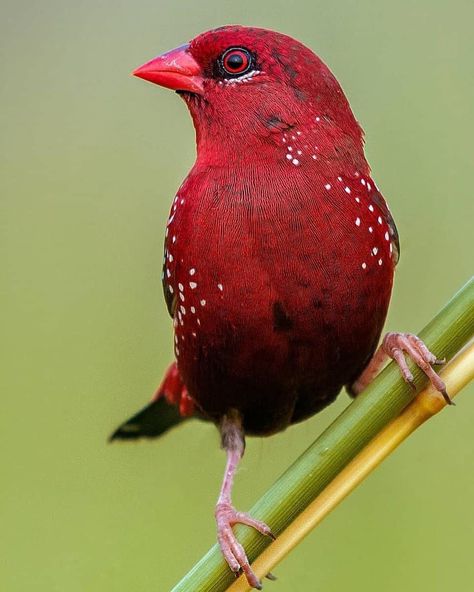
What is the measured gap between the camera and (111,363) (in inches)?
166

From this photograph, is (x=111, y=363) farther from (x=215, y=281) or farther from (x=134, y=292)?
(x=215, y=281)

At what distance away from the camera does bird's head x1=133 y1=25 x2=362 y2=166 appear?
317cm

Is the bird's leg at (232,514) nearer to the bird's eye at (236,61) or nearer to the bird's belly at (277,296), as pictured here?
the bird's belly at (277,296)

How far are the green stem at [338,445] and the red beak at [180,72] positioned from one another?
1.21 m

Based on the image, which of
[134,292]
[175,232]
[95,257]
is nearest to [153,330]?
[134,292]

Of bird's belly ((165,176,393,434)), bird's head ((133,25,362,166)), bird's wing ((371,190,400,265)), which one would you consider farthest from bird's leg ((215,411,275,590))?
bird's head ((133,25,362,166))

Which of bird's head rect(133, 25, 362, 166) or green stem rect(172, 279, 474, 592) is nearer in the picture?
green stem rect(172, 279, 474, 592)

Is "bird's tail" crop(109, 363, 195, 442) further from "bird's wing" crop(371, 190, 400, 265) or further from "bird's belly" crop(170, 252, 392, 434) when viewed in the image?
"bird's wing" crop(371, 190, 400, 265)

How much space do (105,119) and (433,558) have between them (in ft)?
7.47

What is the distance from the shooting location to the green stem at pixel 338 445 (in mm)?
2318

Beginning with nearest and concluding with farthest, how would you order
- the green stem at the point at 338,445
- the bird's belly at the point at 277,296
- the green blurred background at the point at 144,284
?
the green stem at the point at 338,445, the bird's belly at the point at 277,296, the green blurred background at the point at 144,284

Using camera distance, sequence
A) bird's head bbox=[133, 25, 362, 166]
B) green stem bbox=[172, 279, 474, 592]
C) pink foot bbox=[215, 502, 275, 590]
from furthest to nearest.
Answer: bird's head bbox=[133, 25, 362, 166] → pink foot bbox=[215, 502, 275, 590] → green stem bbox=[172, 279, 474, 592]

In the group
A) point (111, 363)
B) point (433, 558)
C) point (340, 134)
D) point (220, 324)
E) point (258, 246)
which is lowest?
point (111, 363)

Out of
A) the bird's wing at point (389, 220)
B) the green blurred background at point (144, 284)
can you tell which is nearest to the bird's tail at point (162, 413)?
the green blurred background at point (144, 284)
